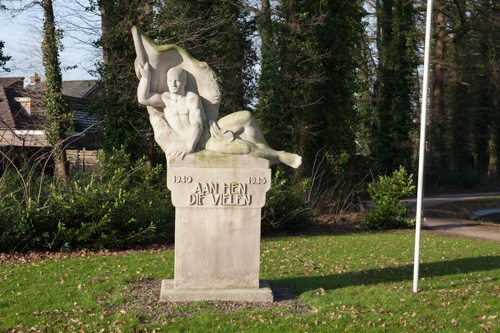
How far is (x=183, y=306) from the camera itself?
258 inches

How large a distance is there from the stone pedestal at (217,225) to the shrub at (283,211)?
20.2 feet

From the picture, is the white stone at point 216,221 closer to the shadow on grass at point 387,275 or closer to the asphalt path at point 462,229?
the shadow on grass at point 387,275

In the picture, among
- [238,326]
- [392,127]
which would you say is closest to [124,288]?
[238,326]

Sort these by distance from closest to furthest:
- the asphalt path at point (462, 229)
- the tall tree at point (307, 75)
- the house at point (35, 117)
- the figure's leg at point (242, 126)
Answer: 1. the figure's leg at point (242, 126)
2. the asphalt path at point (462, 229)
3. the house at point (35, 117)
4. the tall tree at point (307, 75)

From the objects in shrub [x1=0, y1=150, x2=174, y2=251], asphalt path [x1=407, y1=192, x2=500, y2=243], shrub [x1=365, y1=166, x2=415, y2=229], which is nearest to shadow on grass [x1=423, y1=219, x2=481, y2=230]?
asphalt path [x1=407, y1=192, x2=500, y2=243]

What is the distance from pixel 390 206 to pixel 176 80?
383 inches

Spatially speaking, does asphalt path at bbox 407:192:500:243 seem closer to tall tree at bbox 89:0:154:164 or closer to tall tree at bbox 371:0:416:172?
tall tree at bbox 371:0:416:172

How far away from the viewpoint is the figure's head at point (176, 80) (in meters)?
6.89

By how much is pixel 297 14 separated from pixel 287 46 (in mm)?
1257

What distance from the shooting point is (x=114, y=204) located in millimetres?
10625

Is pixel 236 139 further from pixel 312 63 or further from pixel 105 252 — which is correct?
pixel 312 63

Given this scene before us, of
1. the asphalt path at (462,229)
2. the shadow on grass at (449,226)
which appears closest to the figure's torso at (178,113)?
the asphalt path at (462,229)

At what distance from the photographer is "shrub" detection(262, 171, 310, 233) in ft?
43.8

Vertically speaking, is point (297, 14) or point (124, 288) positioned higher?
point (297, 14)
